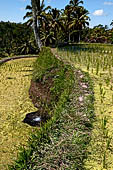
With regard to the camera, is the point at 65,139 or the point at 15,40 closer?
the point at 65,139

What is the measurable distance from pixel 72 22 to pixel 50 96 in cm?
2277

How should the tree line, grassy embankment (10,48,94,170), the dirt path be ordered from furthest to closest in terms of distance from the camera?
the tree line < the dirt path < grassy embankment (10,48,94,170)

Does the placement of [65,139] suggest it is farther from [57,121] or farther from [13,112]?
[13,112]

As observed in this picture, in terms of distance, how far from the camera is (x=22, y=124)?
577cm

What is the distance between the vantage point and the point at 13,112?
6633 mm

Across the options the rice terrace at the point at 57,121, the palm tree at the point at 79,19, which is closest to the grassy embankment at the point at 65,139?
the rice terrace at the point at 57,121

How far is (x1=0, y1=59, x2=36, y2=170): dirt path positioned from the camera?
453 cm

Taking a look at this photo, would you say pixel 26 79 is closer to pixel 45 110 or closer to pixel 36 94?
pixel 36 94

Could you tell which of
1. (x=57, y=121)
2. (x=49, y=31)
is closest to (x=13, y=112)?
(x=57, y=121)

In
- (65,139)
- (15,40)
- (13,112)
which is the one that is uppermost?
(15,40)

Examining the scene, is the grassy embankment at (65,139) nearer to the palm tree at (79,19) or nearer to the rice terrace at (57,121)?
the rice terrace at (57,121)

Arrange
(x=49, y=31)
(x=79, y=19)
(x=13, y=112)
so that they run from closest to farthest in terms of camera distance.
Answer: (x=13, y=112) → (x=49, y=31) → (x=79, y=19)

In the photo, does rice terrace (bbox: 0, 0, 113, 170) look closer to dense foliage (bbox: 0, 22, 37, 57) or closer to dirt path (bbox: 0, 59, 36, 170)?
dirt path (bbox: 0, 59, 36, 170)

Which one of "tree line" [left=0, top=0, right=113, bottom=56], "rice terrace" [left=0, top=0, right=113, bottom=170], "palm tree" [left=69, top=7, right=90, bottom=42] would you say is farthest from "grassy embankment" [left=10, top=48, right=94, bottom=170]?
"palm tree" [left=69, top=7, right=90, bottom=42]
